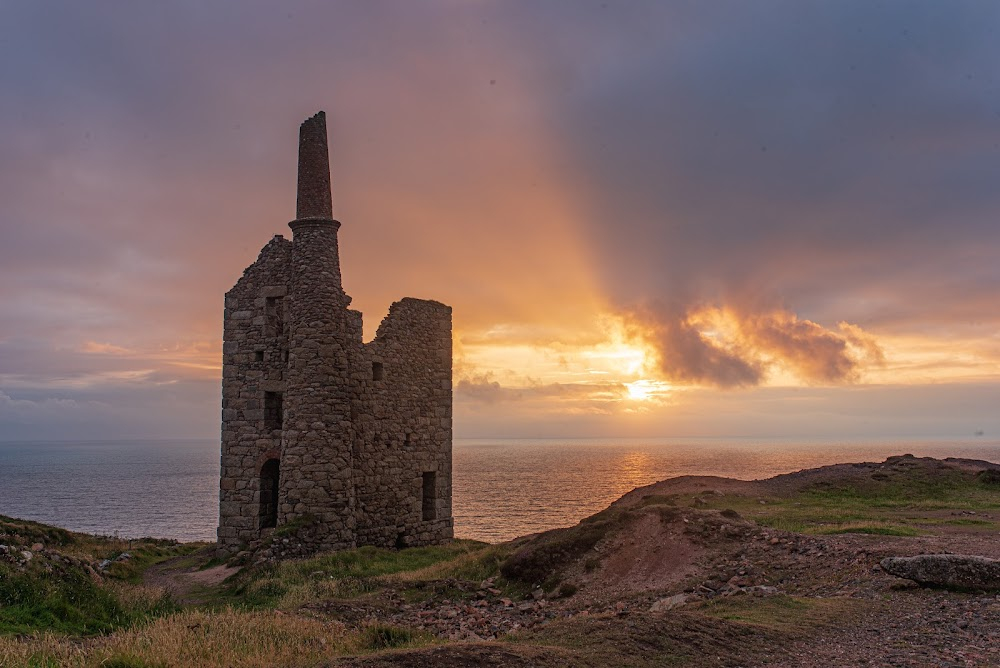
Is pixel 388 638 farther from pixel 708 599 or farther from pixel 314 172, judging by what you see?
pixel 314 172

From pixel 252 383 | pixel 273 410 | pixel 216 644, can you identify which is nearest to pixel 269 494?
pixel 273 410

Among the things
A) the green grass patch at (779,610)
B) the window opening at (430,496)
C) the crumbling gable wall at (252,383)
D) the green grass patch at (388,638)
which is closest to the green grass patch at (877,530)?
the green grass patch at (779,610)

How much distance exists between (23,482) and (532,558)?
130 meters

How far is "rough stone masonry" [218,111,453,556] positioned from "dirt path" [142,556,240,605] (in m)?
1.16

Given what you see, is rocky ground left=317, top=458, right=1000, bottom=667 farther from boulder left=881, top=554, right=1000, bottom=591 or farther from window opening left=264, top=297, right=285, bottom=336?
window opening left=264, top=297, right=285, bottom=336

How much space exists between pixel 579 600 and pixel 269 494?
13.5 meters

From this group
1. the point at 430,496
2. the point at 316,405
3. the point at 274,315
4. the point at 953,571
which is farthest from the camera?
the point at 430,496

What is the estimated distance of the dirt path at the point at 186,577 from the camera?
18.4 m

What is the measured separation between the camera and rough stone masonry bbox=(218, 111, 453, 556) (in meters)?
21.4

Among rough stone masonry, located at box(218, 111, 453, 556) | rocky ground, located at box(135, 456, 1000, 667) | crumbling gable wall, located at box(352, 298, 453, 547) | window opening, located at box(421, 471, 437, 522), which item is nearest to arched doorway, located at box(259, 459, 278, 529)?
rough stone masonry, located at box(218, 111, 453, 556)

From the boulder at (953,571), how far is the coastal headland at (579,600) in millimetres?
44

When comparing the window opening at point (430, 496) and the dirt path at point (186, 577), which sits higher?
the window opening at point (430, 496)

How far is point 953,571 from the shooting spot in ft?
36.3

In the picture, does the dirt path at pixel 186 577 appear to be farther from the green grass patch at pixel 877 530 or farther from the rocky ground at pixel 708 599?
the green grass patch at pixel 877 530
